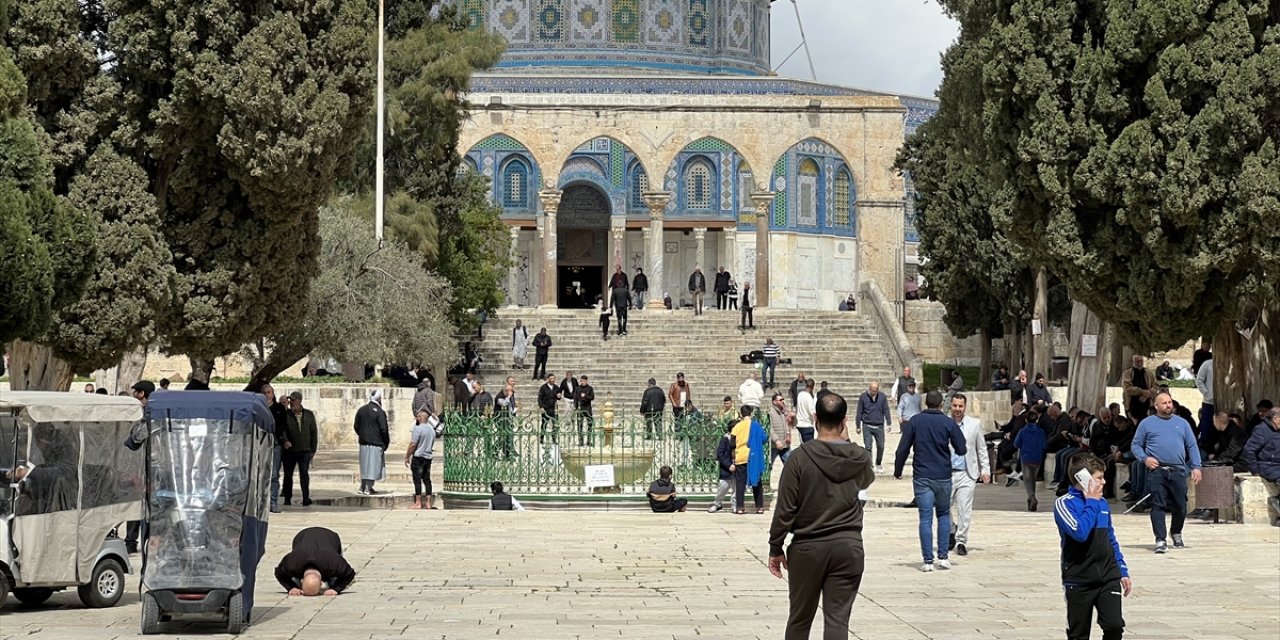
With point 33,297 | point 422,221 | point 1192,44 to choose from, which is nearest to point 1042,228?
point 1192,44

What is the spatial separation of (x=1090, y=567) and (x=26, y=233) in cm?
820

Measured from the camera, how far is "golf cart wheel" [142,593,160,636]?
30.6 feet

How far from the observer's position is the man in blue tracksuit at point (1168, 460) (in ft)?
44.0

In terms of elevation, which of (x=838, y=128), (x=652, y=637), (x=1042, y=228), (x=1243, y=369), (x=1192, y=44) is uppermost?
(x=838, y=128)

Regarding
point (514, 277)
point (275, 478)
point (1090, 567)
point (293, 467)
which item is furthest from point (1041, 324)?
point (1090, 567)

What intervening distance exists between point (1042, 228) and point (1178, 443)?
385 cm

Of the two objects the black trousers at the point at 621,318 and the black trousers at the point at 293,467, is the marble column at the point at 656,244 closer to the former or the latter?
the black trousers at the point at 621,318

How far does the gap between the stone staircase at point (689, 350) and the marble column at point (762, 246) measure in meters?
2.45

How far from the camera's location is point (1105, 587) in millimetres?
7723

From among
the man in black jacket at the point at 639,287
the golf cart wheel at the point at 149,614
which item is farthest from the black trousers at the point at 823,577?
the man in black jacket at the point at 639,287

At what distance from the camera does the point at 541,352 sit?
31.7m

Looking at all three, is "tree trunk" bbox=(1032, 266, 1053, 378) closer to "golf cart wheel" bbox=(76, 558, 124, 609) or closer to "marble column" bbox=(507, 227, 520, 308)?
"marble column" bbox=(507, 227, 520, 308)

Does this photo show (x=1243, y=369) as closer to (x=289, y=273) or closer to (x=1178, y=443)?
(x=1178, y=443)

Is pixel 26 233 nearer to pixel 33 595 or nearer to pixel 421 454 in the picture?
pixel 33 595
